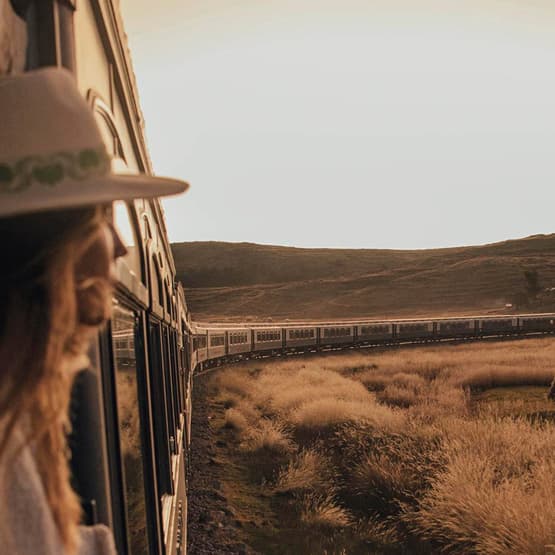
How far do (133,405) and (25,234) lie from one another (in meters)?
1.69

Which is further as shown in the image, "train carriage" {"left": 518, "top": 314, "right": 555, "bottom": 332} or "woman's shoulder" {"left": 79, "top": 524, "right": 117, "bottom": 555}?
"train carriage" {"left": 518, "top": 314, "right": 555, "bottom": 332}

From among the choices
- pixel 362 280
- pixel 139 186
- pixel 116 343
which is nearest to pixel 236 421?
pixel 116 343

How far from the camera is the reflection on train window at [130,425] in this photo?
2.09 meters

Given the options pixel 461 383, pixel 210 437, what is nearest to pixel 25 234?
pixel 210 437

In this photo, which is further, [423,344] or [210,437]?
[423,344]

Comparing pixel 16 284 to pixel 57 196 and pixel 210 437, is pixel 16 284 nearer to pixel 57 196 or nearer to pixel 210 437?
pixel 57 196

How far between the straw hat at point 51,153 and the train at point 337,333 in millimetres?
23467

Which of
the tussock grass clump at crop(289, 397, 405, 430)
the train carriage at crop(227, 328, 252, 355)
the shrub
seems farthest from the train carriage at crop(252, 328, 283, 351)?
the tussock grass clump at crop(289, 397, 405, 430)

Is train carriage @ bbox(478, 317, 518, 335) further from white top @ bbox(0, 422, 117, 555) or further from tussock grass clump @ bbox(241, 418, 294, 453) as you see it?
white top @ bbox(0, 422, 117, 555)

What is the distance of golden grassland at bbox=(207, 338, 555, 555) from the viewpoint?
7262 millimetres

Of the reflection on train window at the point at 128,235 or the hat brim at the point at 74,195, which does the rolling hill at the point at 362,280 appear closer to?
the reflection on train window at the point at 128,235

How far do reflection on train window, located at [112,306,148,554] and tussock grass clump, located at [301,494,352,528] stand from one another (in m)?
6.04

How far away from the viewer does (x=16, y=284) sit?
93 centimetres

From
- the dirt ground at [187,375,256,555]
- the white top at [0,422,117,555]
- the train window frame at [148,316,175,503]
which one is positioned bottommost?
the dirt ground at [187,375,256,555]
